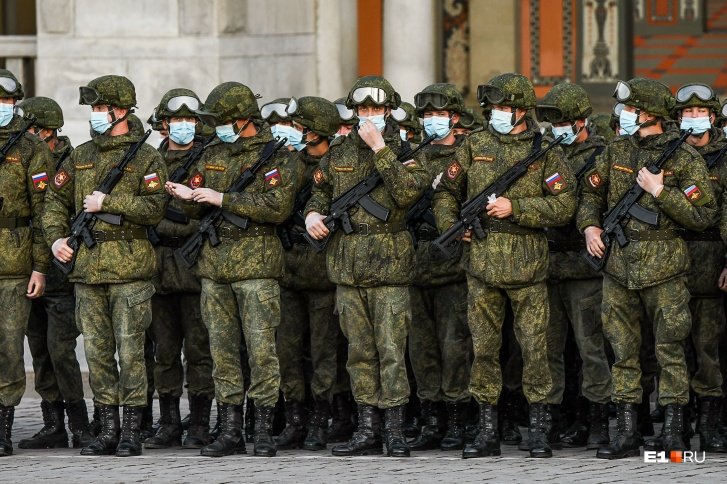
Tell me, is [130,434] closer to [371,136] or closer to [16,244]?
[16,244]

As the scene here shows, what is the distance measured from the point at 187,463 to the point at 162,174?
1.64m

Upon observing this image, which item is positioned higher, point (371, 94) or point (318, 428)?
point (371, 94)

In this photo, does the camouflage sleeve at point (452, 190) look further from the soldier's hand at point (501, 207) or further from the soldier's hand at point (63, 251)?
the soldier's hand at point (63, 251)

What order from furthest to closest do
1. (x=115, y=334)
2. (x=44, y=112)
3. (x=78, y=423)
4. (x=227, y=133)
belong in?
(x=44, y=112), (x=78, y=423), (x=227, y=133), (x=115, y=334)

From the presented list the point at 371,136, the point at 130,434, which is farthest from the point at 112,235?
the point at 371,136

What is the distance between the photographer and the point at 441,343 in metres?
13.2

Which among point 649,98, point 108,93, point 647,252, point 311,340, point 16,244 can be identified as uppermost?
point 108,93

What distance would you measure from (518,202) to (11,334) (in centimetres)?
304

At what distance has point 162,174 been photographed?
12.8 meters

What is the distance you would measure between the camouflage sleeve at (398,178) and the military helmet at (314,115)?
3.27ft

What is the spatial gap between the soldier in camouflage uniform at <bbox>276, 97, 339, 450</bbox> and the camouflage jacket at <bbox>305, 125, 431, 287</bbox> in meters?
0.48

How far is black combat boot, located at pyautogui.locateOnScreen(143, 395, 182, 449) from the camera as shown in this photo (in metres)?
13.3

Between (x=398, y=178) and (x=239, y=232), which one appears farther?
(x=239, y=232)

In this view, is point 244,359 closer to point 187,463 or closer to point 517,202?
point 187,463
